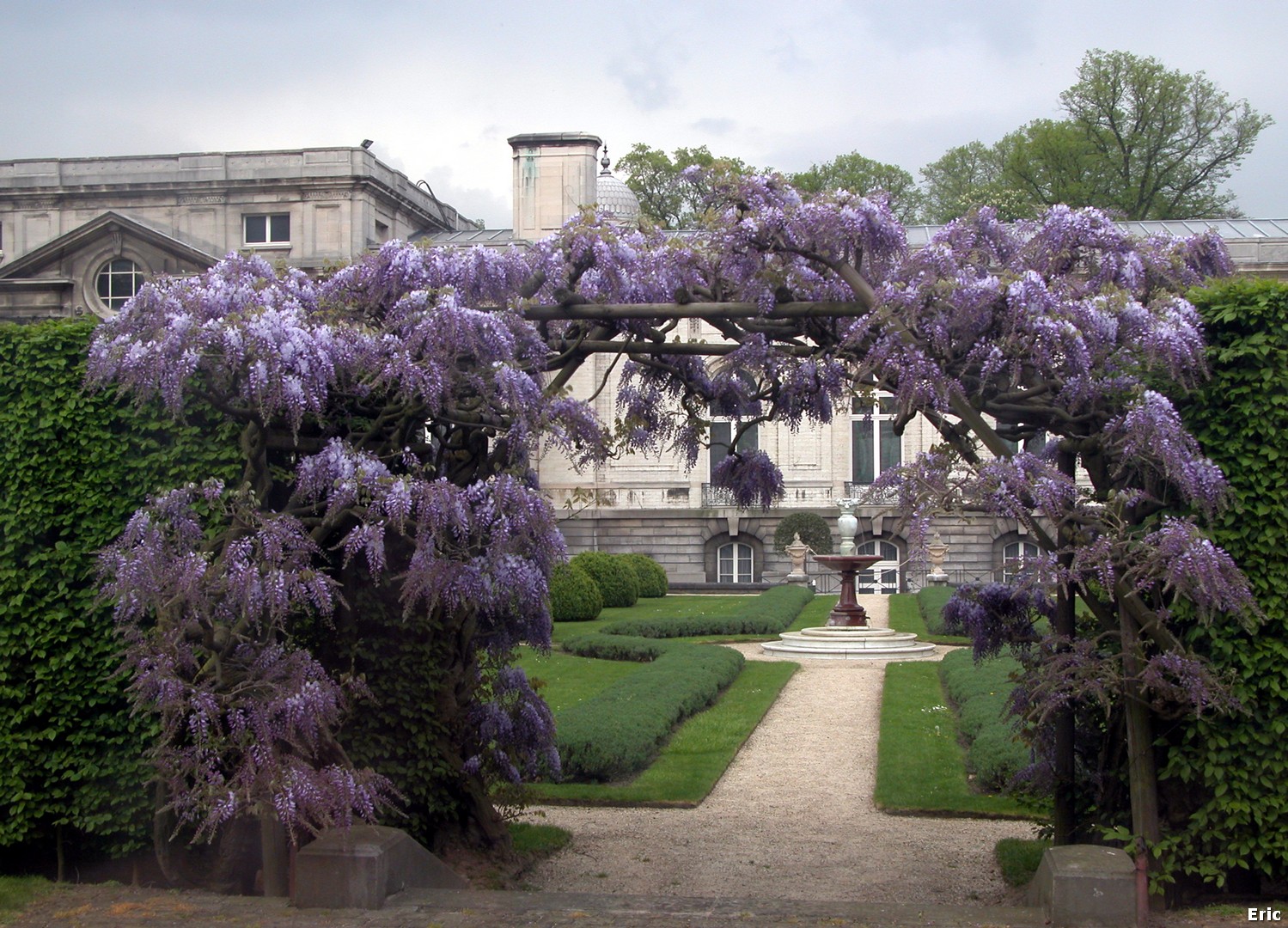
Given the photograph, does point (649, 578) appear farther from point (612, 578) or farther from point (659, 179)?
point (659, 179)

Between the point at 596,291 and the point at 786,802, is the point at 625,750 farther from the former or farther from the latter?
the point at 596,291

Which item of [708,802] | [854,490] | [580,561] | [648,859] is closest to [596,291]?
[648,859]

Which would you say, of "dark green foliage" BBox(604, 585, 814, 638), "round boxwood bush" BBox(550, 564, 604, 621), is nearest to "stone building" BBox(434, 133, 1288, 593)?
"round boxwood bush" BBox(550, 564, 604, 621)

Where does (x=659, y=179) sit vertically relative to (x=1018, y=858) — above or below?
above

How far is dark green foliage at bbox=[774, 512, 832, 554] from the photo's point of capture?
3916 cm

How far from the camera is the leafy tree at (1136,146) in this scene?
146 ft

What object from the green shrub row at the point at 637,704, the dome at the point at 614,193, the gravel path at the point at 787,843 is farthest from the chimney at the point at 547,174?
the gravel path at the point at 787,843

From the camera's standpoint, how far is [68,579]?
730cm

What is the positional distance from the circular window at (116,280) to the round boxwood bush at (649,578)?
58.9ft

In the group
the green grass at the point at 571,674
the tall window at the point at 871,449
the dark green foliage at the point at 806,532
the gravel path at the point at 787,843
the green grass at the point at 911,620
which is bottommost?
the gravel path at the point at 787,843

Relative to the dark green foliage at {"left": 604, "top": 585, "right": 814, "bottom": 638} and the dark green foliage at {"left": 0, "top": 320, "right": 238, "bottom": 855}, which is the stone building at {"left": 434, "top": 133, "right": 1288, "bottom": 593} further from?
the dark green foliage at {"left": 0, "top": 320, "right": 238, "bottom": 855}

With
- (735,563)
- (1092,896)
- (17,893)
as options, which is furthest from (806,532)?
(17,893)

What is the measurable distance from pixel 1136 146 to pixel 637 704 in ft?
124

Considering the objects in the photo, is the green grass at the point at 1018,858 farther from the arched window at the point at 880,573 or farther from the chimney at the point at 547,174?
the chimney at the point at 547,174
